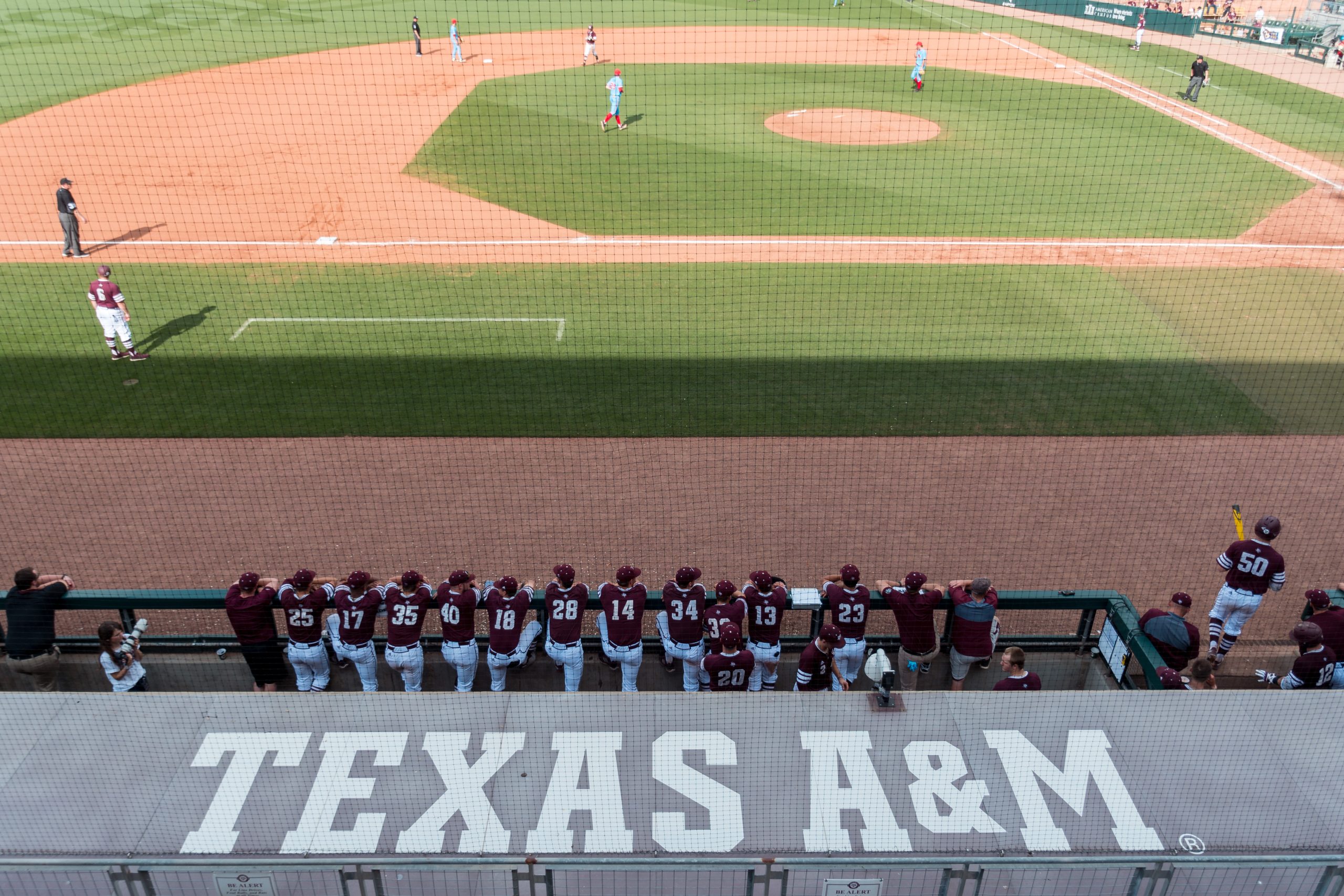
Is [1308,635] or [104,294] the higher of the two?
[104,294]

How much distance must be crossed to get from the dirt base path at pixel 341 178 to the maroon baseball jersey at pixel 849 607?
443 inches

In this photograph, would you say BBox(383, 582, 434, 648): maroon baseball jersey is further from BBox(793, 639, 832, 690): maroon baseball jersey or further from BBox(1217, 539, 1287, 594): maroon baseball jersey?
BBox(1217, 539, 1287, 594): maroon baseball jersey

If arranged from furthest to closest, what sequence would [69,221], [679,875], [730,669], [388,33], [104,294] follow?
[388,33] < [69,221] < [104,294] < [730,669] < [679,875]

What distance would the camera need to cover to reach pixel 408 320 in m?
15.1

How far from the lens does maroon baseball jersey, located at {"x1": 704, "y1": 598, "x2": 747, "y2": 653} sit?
7.22 metres

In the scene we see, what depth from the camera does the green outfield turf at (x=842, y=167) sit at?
19.8 meters

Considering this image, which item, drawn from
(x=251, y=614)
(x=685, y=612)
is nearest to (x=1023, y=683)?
(x=685, y=612)

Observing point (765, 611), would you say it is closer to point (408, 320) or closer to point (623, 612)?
point (623, 612)

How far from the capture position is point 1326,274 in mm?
17250

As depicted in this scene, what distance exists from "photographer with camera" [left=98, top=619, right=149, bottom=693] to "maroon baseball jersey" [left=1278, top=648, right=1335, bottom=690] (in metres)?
8.64

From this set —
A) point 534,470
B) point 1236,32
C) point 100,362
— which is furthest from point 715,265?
point 1236,32

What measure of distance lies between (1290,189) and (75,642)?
24.7 meters

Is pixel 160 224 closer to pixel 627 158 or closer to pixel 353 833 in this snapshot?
pixel 627 158

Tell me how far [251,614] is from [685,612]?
3.39m
